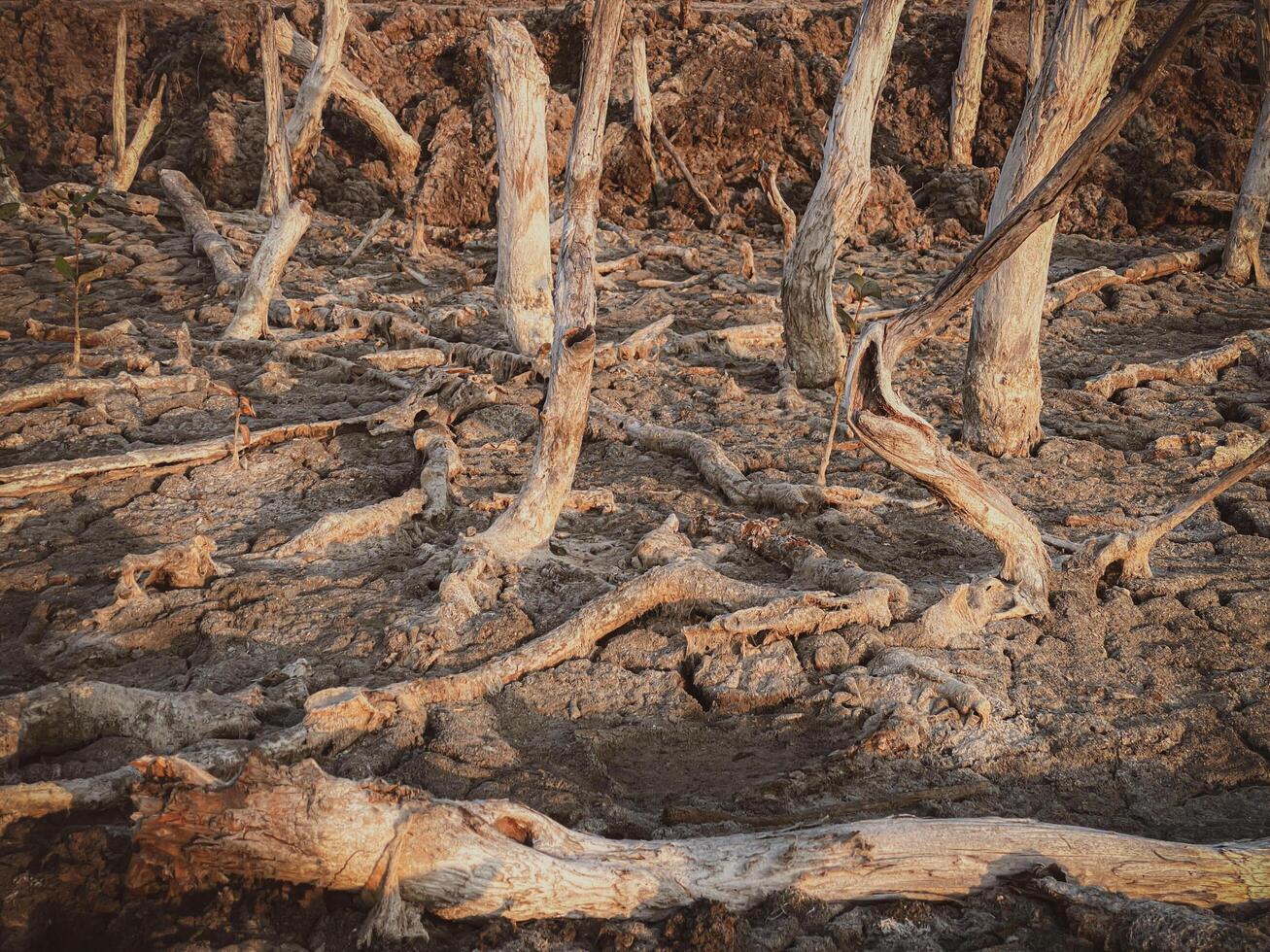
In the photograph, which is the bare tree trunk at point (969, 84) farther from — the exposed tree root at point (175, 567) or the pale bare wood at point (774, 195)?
the exposed tree root at point (175, 567)

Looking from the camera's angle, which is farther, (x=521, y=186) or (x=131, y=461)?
(x=521, y=186)

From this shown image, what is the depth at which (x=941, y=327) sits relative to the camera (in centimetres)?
406

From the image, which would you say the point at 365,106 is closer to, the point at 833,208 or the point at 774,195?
the point at 774,195

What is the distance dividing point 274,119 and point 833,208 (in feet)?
18.6

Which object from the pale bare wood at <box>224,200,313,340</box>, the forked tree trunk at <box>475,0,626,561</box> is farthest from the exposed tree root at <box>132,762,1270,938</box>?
the pale bare wood at <box>224,200,313,340</box>

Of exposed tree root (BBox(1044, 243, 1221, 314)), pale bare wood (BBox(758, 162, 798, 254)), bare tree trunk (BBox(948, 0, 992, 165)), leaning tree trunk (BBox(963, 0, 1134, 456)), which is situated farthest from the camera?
bare tree trunk (BBox(948, 0, 992, 165))

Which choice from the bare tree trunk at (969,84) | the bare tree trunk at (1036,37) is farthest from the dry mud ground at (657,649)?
the bare tree trunk at (969,84)

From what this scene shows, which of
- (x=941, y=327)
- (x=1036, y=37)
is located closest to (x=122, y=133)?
(x=1036, y=37)

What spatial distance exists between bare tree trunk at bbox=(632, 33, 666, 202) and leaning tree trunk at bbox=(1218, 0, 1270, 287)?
6.83 metres

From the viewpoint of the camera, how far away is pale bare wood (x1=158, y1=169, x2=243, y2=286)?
10.0 m

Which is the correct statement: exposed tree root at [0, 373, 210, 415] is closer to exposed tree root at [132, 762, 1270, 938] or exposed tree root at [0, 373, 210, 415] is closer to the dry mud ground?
the dry mud ground

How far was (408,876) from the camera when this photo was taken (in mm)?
2672

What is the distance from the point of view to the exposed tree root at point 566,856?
2.62m

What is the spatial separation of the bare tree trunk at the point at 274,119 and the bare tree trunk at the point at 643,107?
14.4 ft
